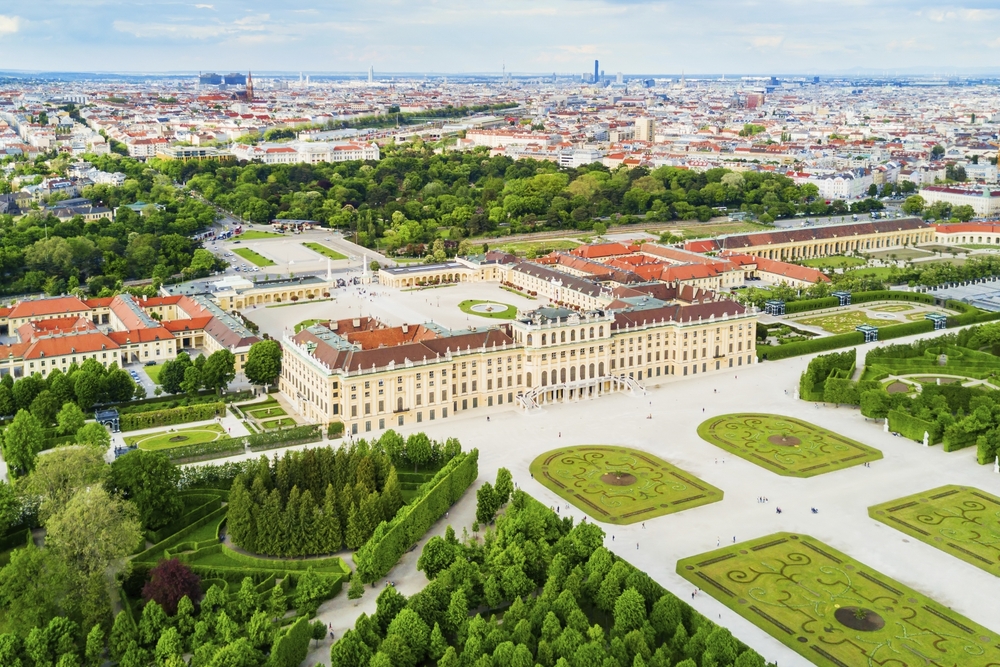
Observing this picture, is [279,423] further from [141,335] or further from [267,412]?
[141,335]

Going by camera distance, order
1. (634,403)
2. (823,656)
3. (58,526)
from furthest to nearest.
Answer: (634,403)
(58,526)
(823,656)

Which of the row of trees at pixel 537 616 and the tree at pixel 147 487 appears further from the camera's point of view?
the tree at pixel 147 487

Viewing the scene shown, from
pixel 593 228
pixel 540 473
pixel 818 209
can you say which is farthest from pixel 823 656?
pixel 818 209

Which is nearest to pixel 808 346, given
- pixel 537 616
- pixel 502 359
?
pixel 502 359

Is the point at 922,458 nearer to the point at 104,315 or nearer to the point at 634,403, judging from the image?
the point at 634,403

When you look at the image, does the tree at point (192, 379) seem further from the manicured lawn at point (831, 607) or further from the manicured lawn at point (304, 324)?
the manicured lawn at point (831, 607)

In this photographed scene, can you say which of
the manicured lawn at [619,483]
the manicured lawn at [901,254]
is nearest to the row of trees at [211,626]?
the manicured lawn at [619,483]
